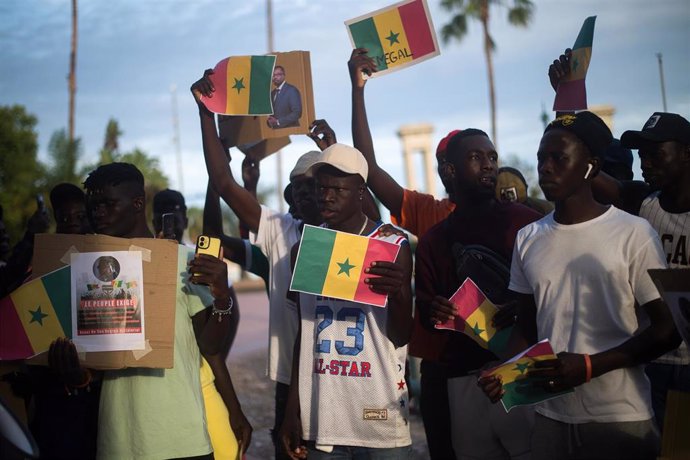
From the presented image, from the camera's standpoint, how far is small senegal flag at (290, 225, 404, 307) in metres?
3.51

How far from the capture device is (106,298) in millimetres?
3652

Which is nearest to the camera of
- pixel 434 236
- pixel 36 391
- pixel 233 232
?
pixel 36 391

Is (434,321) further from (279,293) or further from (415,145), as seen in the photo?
(415,145)

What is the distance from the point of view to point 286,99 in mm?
4969

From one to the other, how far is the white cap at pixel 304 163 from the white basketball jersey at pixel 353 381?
3.29 ft

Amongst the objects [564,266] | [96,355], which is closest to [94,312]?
[96,355]

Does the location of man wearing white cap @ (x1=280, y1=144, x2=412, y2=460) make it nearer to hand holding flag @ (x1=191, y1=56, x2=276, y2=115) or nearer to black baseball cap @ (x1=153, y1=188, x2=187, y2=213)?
hand holding flag @ (x1=191, y1=56, x2=276, y2=115)

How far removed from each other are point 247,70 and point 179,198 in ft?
4.73

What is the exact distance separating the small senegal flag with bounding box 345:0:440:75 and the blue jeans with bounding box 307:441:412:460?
2.35 meters

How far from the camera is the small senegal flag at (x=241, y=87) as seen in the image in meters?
4.58

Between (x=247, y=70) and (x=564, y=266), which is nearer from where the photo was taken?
(x=564, y=266)

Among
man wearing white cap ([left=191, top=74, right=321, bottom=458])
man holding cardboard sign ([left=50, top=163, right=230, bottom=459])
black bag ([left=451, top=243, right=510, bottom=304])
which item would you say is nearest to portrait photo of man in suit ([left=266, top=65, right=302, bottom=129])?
man wearing white cap ([left=191, top=74, right=321, bottom=458])

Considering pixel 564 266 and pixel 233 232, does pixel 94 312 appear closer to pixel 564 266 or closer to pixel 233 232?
pixel 564 266

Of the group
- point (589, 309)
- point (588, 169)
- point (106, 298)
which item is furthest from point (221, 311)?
point (588, 169)
